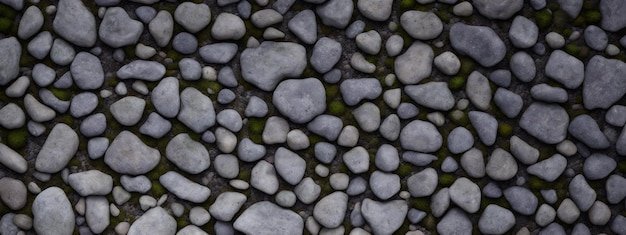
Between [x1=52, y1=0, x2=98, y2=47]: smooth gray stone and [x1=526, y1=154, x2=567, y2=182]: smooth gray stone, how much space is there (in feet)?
2.28

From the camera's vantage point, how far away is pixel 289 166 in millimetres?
1065

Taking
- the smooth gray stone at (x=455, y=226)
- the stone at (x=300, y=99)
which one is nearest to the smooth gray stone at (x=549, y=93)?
the smooth gray stone at (x=455, y=226)

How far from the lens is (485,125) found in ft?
3.51

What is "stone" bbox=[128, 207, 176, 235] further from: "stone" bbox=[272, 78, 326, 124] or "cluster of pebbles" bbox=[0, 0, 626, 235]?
"stone" bbox=[272, 78, 326, 124]

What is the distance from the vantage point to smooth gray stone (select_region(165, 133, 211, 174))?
1.06 meters

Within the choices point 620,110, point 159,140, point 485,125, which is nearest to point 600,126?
point 620,110

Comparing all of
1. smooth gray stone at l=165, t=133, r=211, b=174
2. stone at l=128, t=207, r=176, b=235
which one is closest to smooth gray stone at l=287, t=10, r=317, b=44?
smooth gray stone at l=165, t=133, r=211, b=174

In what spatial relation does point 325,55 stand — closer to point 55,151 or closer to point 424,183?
point 424,183

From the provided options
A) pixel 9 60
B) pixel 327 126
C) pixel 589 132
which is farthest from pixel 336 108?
pixel 9 60

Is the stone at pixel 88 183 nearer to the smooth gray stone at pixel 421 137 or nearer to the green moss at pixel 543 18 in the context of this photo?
the smooth gray stone at pixel 421 137

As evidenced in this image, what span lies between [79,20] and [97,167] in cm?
22

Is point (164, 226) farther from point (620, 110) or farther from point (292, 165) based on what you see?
point (620, 110)

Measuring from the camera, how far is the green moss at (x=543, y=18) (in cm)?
108

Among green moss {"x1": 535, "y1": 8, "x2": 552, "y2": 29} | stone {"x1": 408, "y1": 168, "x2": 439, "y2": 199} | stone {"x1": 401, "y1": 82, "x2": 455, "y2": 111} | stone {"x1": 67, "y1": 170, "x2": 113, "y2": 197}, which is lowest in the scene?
stone {"x1": 408, "y1": 168, "x2": 439, "y2": 199}
